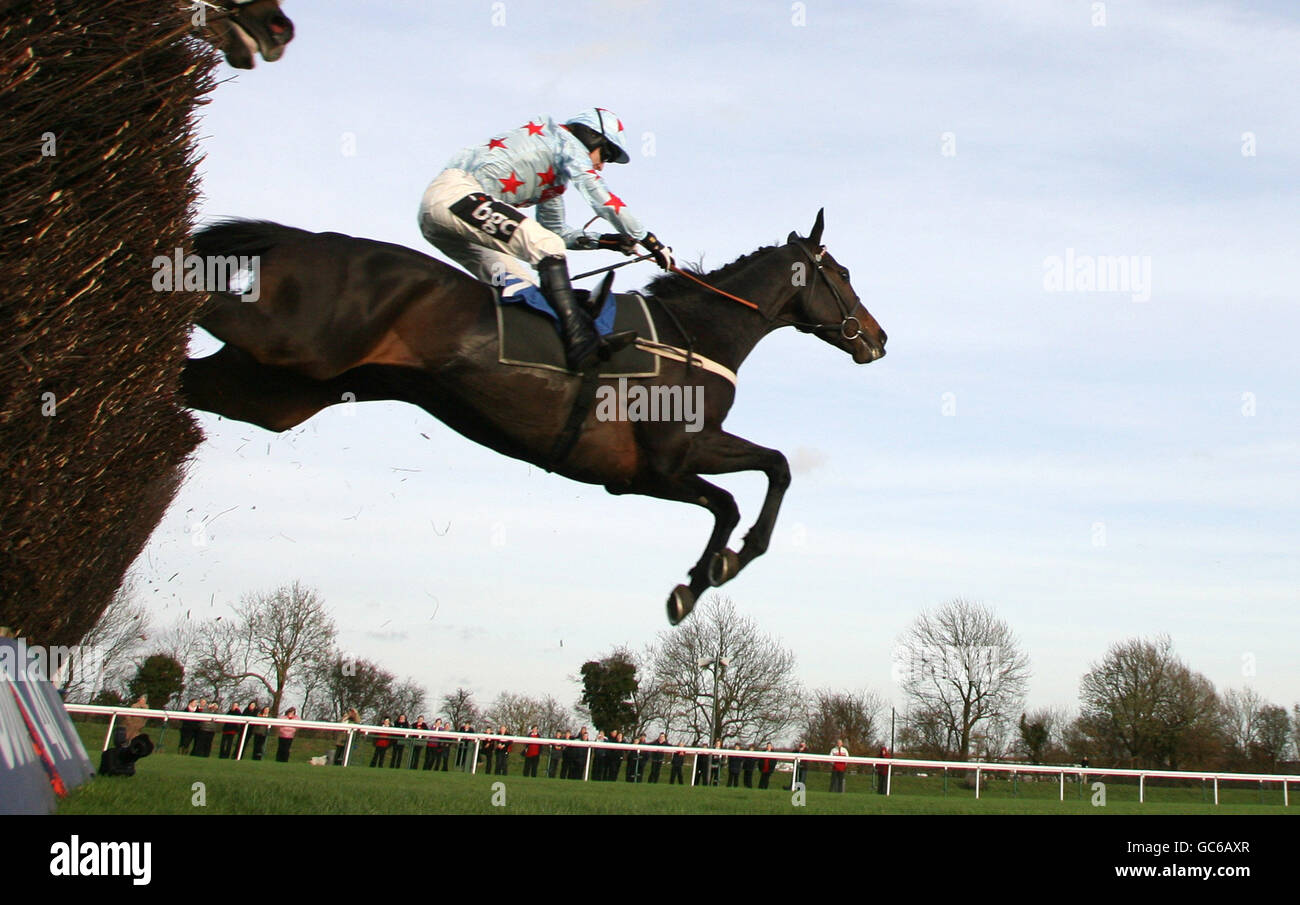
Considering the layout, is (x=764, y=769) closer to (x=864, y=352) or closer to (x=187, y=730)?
(x=187, y=730)

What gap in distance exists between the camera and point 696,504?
25.4ft

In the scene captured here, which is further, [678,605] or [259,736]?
[259,736]

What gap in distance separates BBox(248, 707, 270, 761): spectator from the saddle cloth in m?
15.0

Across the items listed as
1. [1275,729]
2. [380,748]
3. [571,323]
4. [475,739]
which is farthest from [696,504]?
[1275,729]

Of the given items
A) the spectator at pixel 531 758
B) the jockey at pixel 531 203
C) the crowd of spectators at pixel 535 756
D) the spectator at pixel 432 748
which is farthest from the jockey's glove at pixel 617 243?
the spectator at pixel 531 758

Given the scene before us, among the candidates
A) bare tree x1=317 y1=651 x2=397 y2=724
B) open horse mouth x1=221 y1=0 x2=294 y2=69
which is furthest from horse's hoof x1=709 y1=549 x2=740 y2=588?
bare tree x1=317 y1=651 x2=397 y2=724

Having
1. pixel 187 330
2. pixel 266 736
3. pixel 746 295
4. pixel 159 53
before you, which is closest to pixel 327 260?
pixel 187 330

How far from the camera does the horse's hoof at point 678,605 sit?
23.2 feet

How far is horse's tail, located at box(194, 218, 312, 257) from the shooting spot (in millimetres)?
6078

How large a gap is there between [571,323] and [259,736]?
53.4 ft

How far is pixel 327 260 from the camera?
6.29 metres

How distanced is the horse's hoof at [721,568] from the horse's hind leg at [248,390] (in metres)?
2.83

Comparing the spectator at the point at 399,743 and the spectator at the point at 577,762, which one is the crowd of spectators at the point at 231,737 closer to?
the spectator at the point at 399,743

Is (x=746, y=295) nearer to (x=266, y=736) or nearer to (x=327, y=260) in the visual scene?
(x=327, y=260)
